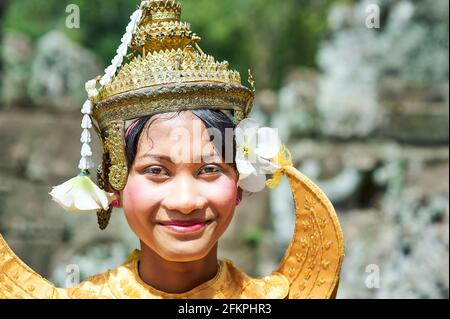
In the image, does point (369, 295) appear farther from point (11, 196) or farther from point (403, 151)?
point (11, 196)

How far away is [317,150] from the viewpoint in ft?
20.5

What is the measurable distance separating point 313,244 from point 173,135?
64 cm

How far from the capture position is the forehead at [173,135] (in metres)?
2.31

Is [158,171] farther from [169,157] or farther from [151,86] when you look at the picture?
[151,86]

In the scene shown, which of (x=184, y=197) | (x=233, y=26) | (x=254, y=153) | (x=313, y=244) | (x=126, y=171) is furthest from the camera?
(x=233, y=26)

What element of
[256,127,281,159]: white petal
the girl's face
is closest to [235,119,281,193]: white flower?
[256,127,281,159]: white petal

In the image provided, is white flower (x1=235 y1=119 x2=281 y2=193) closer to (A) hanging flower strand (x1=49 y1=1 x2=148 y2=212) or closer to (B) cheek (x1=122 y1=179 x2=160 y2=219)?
(B) cheek (x1=122 y1=179 x2=160 y2=219)

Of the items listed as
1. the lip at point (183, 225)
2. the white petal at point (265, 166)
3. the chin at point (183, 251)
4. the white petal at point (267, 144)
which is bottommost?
the chin at point (183, 251)

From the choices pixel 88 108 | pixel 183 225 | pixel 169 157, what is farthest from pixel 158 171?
pixel 88 108

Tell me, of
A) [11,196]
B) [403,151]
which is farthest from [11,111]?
[403,151]

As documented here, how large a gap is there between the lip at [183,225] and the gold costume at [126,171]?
0.65 ft

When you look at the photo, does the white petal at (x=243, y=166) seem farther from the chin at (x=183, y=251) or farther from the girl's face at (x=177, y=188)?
the chin at (x=183, y=251)

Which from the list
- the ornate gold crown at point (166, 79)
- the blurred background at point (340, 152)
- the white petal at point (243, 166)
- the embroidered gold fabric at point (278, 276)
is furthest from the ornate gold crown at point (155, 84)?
the blurred background at point (340, 152)

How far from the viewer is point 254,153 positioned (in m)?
2.49
